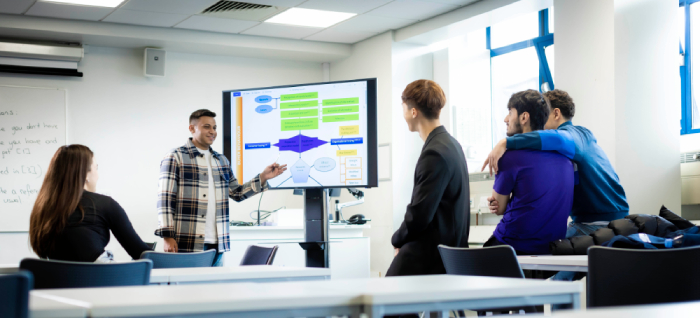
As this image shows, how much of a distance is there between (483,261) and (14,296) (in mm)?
1575

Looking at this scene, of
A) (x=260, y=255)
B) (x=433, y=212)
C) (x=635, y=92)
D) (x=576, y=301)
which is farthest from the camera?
(x=635, y=92)

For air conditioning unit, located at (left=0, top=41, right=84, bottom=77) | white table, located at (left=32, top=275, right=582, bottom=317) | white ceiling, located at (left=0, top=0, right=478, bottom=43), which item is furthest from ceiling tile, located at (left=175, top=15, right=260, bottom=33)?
white table, located at (left=32, top=275, right=582, bottom=317)

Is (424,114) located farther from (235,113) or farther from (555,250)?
(235,113)

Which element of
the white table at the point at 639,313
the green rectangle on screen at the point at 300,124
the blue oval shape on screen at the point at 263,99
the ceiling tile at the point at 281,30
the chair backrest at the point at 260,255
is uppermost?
the ceiling tile at the point at 281,30

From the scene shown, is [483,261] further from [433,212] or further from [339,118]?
[339,118]

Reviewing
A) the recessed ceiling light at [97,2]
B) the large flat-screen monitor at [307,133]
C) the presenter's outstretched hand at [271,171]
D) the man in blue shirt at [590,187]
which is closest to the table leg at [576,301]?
the man in blue shirt at [590,187]

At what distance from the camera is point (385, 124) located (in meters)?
6.48

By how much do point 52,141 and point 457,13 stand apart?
3937 mm

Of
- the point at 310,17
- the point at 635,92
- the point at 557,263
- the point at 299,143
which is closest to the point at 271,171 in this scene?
the point at 299,143

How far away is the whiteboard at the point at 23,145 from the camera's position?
585cm

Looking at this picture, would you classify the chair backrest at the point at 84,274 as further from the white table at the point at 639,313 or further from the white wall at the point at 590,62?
the white wall at the point at 590,62

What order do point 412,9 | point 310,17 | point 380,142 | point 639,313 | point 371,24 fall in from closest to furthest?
1. point 639,313
2. point 412,9
3. point 310,17
4. point 371,24
5. point 380,142

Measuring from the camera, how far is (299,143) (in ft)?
12.8

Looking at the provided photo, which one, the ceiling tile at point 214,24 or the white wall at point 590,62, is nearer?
the white wall at point 590,62
